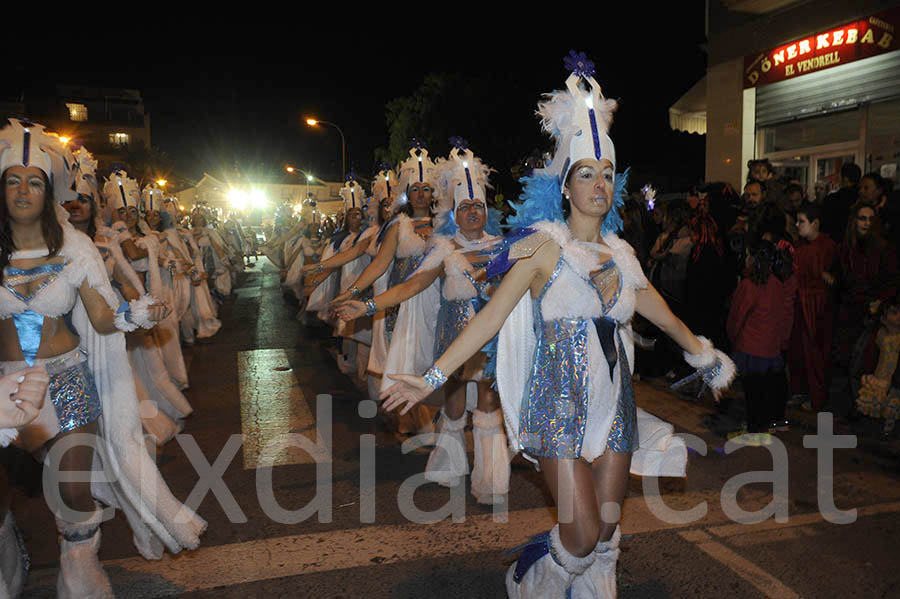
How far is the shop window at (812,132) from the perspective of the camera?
12.8 m

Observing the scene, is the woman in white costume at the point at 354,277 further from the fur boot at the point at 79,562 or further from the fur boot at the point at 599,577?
the fur boot at the point at 599,577

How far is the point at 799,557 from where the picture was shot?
12.8 feet

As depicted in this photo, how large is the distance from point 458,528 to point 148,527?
71.4 inches

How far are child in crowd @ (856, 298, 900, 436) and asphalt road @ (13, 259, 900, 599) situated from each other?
256 mm

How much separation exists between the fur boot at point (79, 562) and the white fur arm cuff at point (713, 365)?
301 cm

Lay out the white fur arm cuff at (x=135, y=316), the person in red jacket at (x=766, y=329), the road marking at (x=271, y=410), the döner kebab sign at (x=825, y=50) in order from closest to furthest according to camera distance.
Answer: the white fur arm cuff at (x=135, y=316), the road marking at (x=271, y=410), the person in red jacket at (x=766, y=329), the döner kebab sign at (x=825, y=50)

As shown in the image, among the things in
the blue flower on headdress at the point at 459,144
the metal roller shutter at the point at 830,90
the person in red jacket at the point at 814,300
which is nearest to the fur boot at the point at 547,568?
the blue flower on headdress at the point at 459,144

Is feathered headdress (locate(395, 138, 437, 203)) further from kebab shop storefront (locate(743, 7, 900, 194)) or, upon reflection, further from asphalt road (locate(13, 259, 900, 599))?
kebab shop storefront (locate(743, 7, 900, 194))

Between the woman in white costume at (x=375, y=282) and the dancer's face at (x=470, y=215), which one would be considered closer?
the dancer's face at (x=470, y=215)

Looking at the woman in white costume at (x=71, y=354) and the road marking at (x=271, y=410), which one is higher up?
the woman in white costume at (x=71, y=354)

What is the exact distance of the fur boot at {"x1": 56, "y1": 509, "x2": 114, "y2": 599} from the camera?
3301 millimetres

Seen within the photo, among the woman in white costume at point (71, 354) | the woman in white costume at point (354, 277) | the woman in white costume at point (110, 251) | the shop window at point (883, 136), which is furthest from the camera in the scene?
the shop window at point (883, 136)

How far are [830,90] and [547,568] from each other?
1300 centimetres

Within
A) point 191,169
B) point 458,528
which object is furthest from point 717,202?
point 191,169
